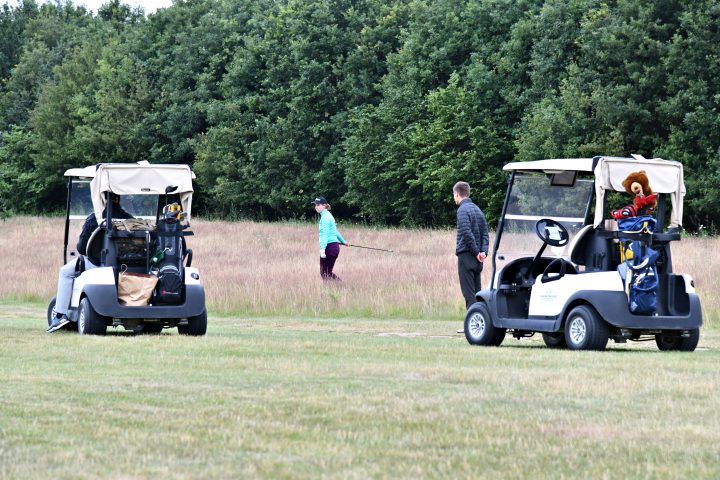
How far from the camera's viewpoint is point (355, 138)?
68.8 meters

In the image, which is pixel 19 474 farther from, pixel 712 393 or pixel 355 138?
pixel 355 138

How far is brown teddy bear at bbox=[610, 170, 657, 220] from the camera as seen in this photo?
46.6 feet

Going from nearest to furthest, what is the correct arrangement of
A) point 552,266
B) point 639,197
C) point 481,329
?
Answer: point 639,197 < point 552,266 < point 481,329

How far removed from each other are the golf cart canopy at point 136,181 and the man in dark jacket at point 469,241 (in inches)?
137

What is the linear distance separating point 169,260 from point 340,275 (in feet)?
33.2

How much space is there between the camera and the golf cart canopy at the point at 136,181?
17594 mm

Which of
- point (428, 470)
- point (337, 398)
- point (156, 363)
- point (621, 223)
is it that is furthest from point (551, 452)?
point (621, 223)

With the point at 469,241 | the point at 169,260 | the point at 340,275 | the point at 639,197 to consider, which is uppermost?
the point at 639,197

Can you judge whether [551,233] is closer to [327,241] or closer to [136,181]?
[136,181]

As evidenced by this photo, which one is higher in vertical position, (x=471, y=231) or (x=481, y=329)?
(x=471, y=231)

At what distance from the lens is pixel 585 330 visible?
14148 millimetres

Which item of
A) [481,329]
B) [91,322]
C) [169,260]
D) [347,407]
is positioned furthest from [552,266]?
[347,407]

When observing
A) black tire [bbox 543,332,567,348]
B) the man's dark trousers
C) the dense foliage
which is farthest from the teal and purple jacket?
the dense foliage

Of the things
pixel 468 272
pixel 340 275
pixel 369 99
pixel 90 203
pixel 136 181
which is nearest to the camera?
pixel 468 272
